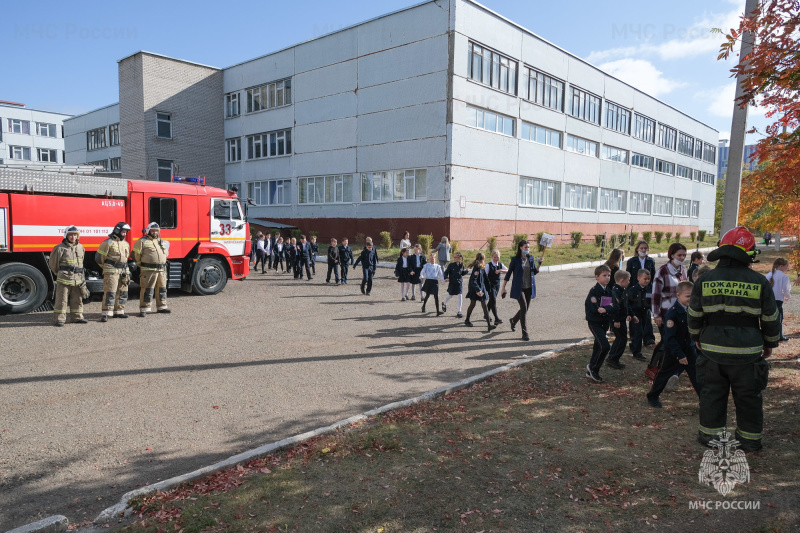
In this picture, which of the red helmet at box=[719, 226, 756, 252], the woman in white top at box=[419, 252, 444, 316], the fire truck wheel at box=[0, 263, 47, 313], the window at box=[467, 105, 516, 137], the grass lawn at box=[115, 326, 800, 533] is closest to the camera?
the grass lawn at box=[115, 326, 800, 533]

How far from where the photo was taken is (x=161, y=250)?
11977mm

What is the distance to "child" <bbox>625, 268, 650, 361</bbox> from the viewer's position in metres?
7.78

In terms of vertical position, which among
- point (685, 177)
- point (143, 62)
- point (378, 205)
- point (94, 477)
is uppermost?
point (143, 62)

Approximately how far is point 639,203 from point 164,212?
42115 mm

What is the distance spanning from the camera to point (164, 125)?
36.2 m

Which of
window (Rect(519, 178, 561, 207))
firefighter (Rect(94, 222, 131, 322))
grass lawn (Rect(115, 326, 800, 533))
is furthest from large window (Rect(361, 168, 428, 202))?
grass lawn (Rect(115, 326, 800, 533))

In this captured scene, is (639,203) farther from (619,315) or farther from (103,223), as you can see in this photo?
(103,223)

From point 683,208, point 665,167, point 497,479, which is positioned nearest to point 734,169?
point 497,479

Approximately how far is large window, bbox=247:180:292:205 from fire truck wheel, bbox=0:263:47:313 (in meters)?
24.3

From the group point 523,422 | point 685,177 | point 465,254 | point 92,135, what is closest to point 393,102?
point 465,254

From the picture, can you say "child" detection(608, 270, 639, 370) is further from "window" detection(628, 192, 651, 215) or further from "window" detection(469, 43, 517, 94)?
"window" detection(628, 192, 651, 215)

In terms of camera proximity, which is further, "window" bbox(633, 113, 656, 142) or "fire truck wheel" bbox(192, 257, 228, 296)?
"window" bbox(633, 113, 656, 142)

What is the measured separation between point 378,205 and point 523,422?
24916mm

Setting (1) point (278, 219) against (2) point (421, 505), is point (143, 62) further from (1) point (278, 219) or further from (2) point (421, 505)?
(2) point (421, 505)
